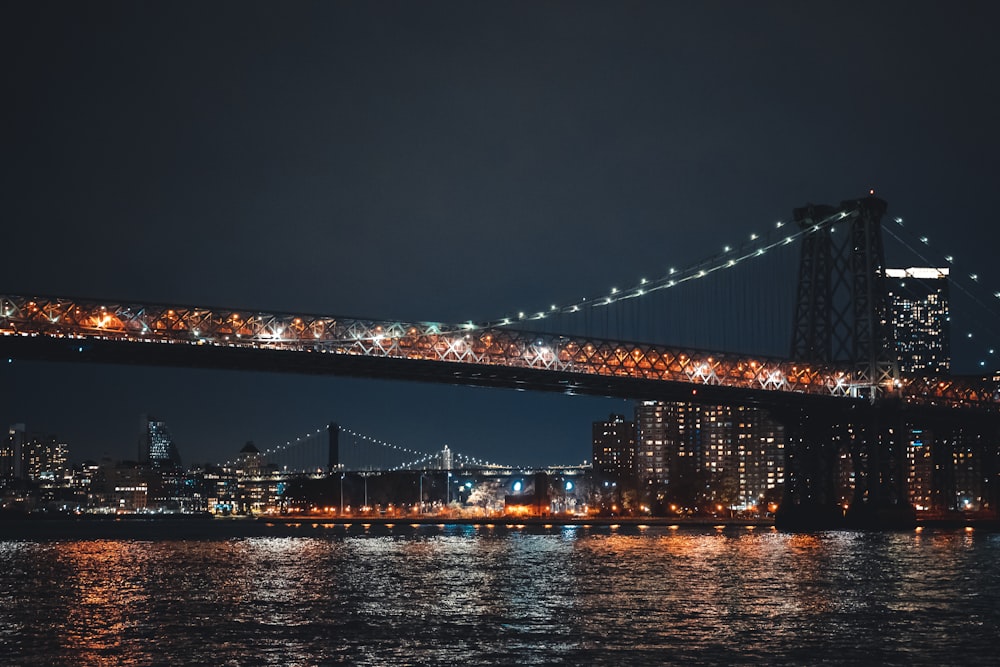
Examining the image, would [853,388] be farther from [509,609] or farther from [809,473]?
[509,609]

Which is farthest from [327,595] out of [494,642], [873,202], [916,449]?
[916,449]

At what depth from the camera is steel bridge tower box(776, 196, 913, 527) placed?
88.2 m

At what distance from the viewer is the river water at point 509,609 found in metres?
27.4

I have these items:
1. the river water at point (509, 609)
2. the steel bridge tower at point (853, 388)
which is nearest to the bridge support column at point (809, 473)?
the steel bridge tower at point (853, 388)

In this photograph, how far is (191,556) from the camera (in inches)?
2559

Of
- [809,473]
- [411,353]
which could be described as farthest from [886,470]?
[411,353]

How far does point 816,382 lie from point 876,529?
10.4 meters

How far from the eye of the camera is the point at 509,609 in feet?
118

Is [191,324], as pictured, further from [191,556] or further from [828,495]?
[828,495]

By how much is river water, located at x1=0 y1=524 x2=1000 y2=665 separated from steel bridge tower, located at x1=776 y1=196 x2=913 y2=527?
24.9 meters

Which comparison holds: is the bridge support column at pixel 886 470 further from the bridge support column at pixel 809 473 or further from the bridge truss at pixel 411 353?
the bridge support column at pixel 809 473

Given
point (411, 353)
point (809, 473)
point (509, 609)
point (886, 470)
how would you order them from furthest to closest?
point (809, 473), point (886, 470), point (411, 353), point (509, 609)

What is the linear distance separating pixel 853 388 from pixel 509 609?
57996mm

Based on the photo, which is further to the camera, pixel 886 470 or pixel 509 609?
pixel 886 470
